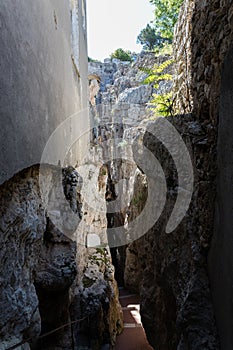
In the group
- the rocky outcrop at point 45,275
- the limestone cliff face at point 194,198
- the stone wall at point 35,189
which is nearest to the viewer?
the stone wall at point 35,189

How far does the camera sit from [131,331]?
450 inches

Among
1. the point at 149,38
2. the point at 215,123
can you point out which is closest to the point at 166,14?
the point at 215,123

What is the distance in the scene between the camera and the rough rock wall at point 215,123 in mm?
3510

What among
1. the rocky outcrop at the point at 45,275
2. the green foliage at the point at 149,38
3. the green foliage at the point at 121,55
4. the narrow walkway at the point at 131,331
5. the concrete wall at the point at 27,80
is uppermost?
the green foliage at the point at 149,38

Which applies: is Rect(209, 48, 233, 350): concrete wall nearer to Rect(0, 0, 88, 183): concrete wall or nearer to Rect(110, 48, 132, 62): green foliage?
Rect(0, 0, 88, 183): concrete wall

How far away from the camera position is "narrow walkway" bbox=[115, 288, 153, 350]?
32.7 feet

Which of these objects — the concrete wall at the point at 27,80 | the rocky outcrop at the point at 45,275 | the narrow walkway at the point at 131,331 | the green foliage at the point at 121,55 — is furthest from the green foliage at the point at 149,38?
the concrete wall at the point at 27,80

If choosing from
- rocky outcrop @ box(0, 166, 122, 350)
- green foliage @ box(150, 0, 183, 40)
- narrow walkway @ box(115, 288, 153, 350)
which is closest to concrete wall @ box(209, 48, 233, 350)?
rocky outcrop @ box(0, 166, 122, 350)

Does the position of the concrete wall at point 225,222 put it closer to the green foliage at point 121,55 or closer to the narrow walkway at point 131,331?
the narrow walkway at point 131,331

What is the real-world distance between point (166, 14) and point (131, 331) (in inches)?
695

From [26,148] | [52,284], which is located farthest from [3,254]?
[52,284]

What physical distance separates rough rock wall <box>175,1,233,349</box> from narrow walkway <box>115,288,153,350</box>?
23.6 ft

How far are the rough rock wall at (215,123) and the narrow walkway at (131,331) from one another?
7178mm

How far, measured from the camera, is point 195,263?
14.6 feet
